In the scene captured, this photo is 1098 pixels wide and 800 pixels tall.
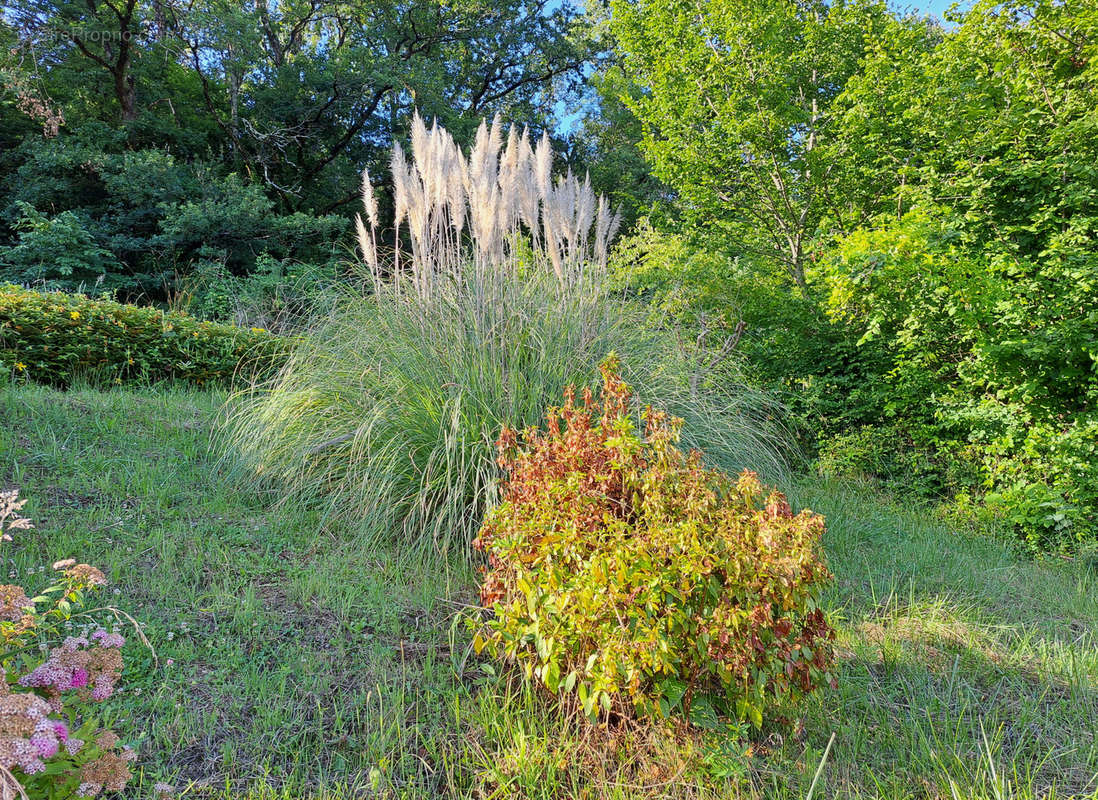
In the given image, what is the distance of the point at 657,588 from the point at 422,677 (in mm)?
901

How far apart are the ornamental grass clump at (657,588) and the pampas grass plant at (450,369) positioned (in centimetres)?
82

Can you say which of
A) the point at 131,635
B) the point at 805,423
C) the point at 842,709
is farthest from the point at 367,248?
the point at 805,423

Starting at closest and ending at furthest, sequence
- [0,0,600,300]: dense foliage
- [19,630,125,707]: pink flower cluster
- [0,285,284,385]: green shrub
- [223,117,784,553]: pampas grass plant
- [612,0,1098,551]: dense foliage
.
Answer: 1. [19,630,125,707]: pink flower cluster
2. [223,117,784,553]: pampas grass plant
3. [612,0,1098,551]: dense foliage
4. [0,285,284,385]: green shrub
5. [0,0,600,300]: dense foliage

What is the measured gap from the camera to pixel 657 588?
1.68 metres

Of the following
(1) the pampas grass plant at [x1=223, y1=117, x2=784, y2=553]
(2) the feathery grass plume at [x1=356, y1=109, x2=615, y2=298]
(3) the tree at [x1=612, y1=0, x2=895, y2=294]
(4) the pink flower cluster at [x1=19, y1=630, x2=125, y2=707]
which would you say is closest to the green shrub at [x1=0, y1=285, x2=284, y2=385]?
(1) the pampas grass plant at [x1=223, y1=117, x2=784, y2=553]

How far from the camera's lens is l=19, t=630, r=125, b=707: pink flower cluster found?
4.04 ft

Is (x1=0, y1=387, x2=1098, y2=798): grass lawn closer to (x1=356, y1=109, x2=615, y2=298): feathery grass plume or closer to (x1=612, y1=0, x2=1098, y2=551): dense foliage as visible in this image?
(x1=612, y1=0, x2=1098, y2=551): dense foliage

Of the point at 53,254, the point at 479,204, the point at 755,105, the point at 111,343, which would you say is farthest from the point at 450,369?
the point at 53,254

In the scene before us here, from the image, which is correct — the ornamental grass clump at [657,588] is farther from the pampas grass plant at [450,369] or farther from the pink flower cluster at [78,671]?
the pink flower cluster at [78,671]

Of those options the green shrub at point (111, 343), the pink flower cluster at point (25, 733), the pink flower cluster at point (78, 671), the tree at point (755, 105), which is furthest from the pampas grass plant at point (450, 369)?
the tree at point (755, 105)

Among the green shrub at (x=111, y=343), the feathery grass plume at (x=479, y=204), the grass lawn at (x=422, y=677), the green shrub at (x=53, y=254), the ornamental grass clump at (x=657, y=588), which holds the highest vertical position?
the green shrub at (x=53, y=254)

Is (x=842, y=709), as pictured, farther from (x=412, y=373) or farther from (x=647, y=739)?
(x=412, y=373)

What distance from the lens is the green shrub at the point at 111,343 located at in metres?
4.79

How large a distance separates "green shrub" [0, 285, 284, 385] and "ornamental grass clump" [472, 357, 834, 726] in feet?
11.5
